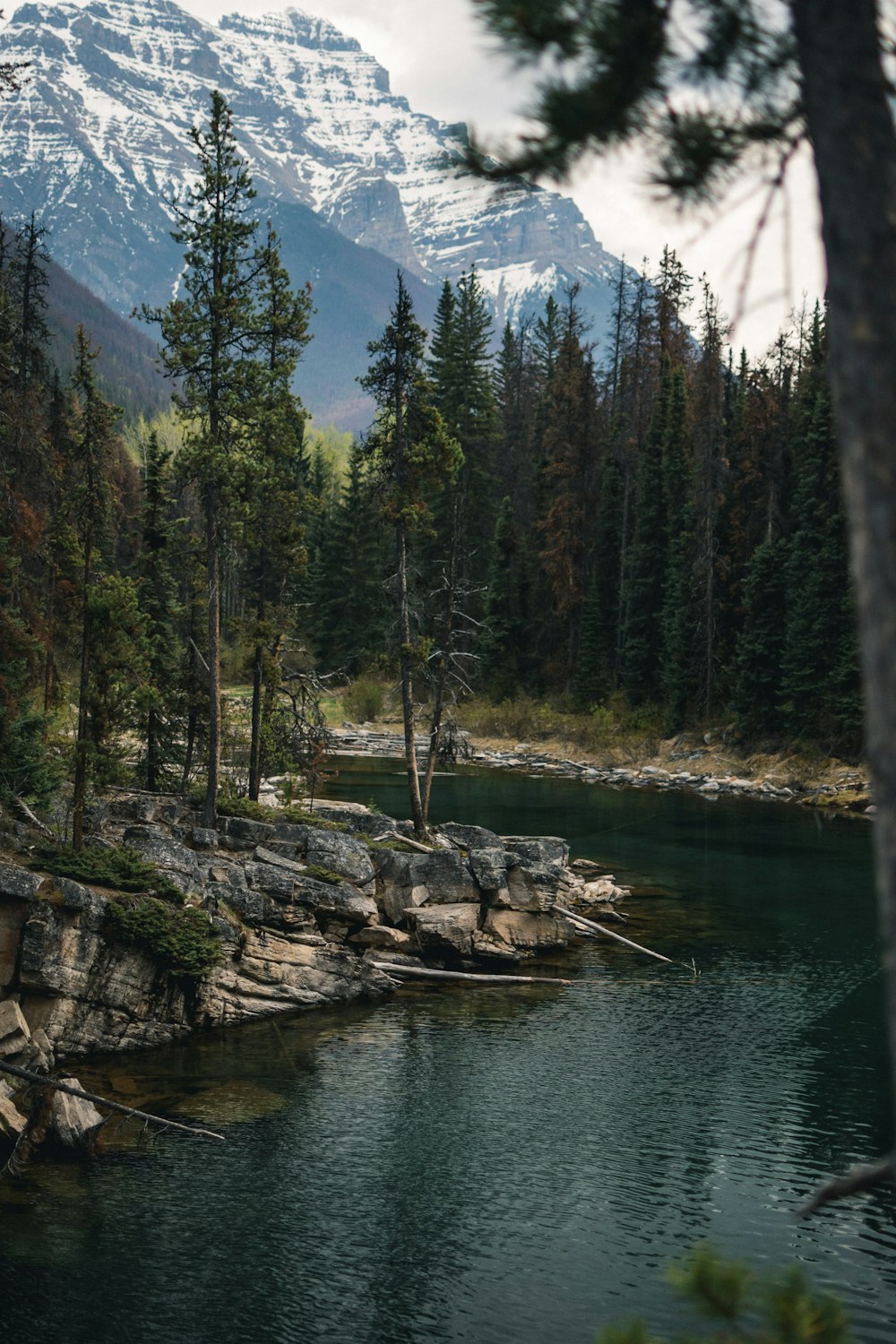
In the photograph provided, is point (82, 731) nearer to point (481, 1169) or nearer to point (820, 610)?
point (481, 1169)

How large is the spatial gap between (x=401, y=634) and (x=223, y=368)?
830 centimetres

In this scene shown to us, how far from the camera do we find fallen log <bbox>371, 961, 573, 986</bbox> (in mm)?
21469

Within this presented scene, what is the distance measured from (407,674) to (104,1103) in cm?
1550

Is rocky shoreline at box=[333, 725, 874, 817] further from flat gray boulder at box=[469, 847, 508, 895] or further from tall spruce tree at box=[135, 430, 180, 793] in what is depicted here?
flat gray boulder at box=[469, 847, 508, 895]

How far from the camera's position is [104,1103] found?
14.1m

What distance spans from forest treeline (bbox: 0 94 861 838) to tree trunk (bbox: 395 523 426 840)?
108mm

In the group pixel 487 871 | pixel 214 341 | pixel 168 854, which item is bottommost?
pixel 487 871

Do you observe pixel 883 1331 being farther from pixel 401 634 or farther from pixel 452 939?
pixel 401 634

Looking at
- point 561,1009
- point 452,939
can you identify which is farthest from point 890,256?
point 452,939

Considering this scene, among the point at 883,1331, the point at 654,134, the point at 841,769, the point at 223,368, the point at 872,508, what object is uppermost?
the point at 223,368

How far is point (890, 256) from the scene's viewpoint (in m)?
3.24

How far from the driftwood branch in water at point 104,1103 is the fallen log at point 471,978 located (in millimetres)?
7025

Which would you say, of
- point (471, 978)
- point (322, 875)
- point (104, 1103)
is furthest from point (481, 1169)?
point (322, 875)

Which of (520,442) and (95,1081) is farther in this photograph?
(520,442)
